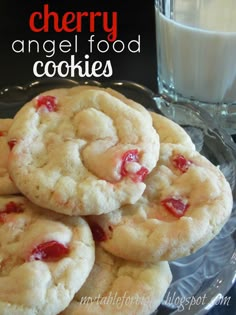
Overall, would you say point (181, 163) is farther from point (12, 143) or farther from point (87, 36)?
point (87, 36)

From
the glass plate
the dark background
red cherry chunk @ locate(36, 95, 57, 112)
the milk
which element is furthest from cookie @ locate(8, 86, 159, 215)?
the dark background

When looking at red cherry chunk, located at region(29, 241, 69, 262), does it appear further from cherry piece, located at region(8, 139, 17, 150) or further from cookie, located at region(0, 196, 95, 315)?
cherry piece, located at region(8, 139, 17, 150)

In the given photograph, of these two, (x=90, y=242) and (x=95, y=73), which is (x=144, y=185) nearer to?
(x=90, y=242)

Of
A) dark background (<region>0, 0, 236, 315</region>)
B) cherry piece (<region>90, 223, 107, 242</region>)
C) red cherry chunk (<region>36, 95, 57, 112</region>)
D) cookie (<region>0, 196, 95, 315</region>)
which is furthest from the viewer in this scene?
dark background (<region>0, 0, 236, 315</region>)

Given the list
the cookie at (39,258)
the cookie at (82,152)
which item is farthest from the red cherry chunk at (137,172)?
the cookie at (39,258)

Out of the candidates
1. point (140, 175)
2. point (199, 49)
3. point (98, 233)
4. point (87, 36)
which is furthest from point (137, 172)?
point (87, 36)

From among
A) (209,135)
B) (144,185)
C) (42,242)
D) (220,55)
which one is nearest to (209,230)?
(144,185)

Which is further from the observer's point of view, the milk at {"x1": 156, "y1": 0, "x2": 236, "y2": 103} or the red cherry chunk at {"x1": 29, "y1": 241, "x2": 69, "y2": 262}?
the milk at {"x1": 156, "y1": 0, "x2": 236, "y2": 103}
